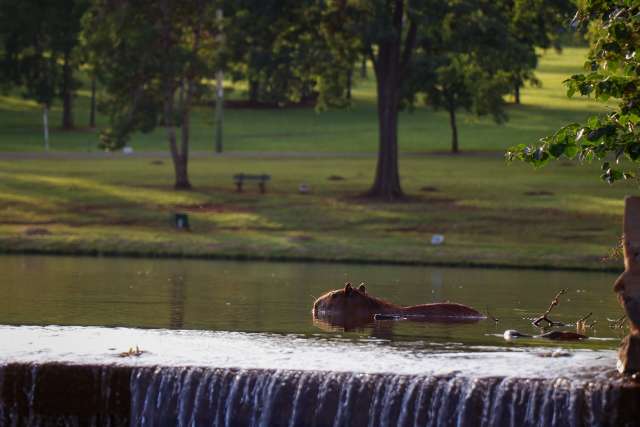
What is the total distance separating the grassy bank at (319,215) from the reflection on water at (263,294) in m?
2.21

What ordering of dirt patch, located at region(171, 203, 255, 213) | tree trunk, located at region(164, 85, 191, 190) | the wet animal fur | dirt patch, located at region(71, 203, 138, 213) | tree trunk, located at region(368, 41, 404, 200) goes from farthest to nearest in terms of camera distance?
1. tree trunk, located at region(164, 85, 191, 190)
2. tree trunk, located at region(368, 41, 404, 200)
3. dirt patch, located at region(71, 203, 138, 213)
4. dirt patch, located at region(171, 203, 255, 213)
5. the wet animal fur

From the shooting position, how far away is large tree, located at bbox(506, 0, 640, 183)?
51.3 feet

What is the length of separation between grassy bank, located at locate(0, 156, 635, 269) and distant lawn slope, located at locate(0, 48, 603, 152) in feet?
60.9

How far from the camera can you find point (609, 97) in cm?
1608

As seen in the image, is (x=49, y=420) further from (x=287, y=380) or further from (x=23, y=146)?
(x=23, y=146)

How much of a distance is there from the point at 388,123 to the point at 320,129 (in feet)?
152

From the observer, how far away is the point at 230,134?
93625mm

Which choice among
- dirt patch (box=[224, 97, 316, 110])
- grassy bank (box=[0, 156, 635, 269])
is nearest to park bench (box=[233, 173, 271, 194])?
grassy bank (box=[0, 156, 635, 269])

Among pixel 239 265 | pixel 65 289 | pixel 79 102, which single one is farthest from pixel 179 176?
pixel 79 102

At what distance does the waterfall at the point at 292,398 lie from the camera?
45.7 ft

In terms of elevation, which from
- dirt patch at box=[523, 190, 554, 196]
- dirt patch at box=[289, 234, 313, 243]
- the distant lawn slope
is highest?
dirt patch at box=[523, 190, 554, 196]

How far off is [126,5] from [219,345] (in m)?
37.6

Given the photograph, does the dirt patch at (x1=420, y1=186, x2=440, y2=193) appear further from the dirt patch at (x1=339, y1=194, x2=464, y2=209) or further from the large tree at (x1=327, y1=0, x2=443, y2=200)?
the dirt patch at (x1=339, y1=194, x2=464, y2=209)

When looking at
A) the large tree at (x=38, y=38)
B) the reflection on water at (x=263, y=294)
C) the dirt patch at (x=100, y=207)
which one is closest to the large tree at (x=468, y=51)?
the dirt patch at (x=100, y=207)
